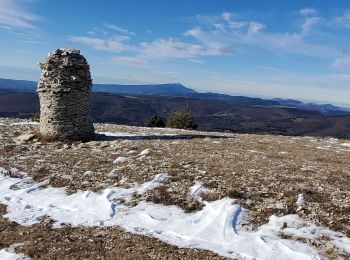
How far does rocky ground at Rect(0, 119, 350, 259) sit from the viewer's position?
508 inches

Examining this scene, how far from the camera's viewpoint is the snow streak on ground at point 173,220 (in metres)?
12.7

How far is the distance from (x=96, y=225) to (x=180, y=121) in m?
42.2

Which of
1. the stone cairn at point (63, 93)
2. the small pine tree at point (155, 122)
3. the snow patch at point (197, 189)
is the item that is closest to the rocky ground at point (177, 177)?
the snow patch at point (197, 189)

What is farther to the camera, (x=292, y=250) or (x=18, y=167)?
(x=18, y=167)

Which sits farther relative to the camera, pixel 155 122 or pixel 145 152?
pixel 155 122

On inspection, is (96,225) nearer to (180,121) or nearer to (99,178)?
(99,178)

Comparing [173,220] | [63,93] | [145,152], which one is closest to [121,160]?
[145,152]

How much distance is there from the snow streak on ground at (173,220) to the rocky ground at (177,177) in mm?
450

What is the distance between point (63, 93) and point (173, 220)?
15853mm

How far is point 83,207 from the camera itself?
53.1 ft

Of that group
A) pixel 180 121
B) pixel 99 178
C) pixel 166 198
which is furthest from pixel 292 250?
pixel 180 121

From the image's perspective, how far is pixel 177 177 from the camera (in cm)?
1897

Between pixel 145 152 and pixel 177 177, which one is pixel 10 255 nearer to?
pixel 177 177

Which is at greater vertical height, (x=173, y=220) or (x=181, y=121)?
(x=173, y=220)
